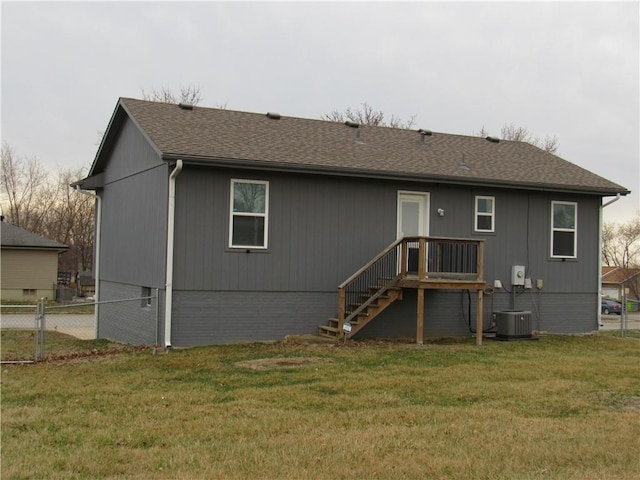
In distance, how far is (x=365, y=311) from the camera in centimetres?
1375

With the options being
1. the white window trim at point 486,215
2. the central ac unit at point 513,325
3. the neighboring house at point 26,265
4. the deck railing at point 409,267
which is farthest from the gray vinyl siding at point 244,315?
the neighboring house at point 26,265

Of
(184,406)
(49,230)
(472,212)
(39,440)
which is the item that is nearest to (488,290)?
(472,212)

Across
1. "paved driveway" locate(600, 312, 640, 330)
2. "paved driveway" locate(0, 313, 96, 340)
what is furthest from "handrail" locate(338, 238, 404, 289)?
"paved driveway" locate(600, 312, 640, 330)

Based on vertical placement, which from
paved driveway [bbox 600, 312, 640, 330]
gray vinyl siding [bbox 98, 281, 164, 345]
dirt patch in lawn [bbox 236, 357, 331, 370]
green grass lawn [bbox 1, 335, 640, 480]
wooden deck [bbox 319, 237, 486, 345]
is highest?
wooden deck [bbox 319, 237, 486, 345]

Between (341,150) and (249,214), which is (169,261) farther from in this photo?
(341,150)

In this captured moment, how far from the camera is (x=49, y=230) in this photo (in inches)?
1941

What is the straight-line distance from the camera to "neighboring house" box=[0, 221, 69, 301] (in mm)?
32406

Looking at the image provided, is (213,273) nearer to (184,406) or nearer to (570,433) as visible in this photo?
(184,406)

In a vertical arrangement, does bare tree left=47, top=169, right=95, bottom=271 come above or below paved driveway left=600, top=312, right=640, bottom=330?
above

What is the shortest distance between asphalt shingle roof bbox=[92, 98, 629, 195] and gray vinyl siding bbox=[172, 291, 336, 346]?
260cm

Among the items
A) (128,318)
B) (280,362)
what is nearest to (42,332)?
(280,362)

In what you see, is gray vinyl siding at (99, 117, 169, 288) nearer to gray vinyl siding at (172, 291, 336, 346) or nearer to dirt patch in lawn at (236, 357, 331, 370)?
gray vinyl siding at (172, 291, 336, 346)

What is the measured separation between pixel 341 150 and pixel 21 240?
2345cm

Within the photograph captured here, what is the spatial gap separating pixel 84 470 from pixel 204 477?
981mm
